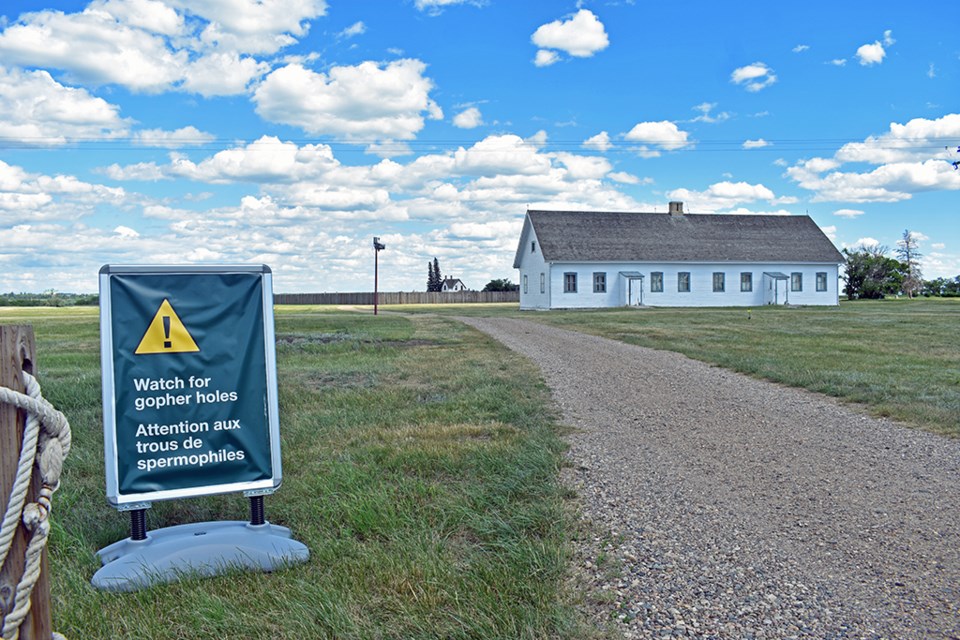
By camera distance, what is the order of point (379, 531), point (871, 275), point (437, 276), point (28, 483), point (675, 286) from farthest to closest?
point (437, 276) → point (871, 275) → point (675, 286) → point (379, 531) → point (28, 483)

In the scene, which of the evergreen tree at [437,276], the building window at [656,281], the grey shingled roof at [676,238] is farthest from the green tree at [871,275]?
the evergreen tree at [437,276]

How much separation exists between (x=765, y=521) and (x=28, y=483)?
12.9 feet

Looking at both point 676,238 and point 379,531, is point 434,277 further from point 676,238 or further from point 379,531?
point 379,531

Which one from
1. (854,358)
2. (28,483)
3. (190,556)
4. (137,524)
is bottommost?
(190,556)

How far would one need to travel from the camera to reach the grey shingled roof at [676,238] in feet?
154

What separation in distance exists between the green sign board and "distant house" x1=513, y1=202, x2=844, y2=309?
41695mm

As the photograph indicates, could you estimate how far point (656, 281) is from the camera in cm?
4744

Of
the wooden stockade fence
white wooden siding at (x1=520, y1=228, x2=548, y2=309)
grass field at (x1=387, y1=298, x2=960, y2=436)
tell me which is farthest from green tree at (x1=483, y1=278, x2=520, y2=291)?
grass field at (x1=387, y1=298, x2=960, y2=436)

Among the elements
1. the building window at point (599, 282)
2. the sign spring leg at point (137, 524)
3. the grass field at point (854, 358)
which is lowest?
the sign spring leg at point (137, 524)

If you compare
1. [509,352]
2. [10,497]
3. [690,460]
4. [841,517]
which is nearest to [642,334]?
[509,352]

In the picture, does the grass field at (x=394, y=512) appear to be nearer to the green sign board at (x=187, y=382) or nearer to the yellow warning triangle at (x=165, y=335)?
the green sign board at (x=187, y=382)

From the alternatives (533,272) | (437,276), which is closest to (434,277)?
(437,276)

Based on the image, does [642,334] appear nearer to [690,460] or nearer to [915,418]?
[915,418]

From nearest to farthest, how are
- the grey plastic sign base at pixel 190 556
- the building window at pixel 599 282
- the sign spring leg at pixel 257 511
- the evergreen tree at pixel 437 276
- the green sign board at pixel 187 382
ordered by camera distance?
the grey plastic sign base at pixel 190 556
the green sign board at pixel 187 382
the sign spring leg at pixel 257 511
the building window at pixel 599 282
the evergreen tree at pixel 437 276
